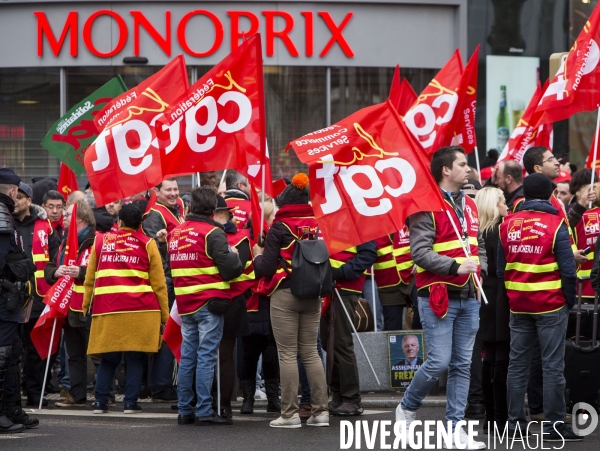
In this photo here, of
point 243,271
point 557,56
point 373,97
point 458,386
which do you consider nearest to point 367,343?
point 243,271

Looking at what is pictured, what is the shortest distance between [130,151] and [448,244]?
144 inches

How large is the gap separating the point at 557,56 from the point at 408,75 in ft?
12.5

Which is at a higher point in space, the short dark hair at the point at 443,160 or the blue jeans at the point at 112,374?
the short dark hair at the point at 443,160

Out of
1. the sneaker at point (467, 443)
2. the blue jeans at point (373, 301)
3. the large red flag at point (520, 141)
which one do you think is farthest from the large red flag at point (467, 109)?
the sneaker at point (467, 443)

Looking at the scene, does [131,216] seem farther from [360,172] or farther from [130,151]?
[360,172]

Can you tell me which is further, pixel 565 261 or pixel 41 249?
pixel 41 249

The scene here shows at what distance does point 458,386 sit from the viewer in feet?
26.7

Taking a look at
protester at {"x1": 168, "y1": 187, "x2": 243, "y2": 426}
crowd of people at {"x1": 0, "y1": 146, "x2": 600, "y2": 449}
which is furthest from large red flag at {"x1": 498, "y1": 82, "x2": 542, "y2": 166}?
protester at {"x1": 168, "y1": 187, "x2": 243, "y2": 426}

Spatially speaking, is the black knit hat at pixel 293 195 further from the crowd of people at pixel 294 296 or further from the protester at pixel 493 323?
the protester at pixel 493 323

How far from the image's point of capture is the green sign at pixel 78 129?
42.0 feet

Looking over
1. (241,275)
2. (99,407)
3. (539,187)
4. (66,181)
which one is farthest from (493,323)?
(66,181)

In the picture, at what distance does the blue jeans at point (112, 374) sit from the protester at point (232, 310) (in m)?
0.82

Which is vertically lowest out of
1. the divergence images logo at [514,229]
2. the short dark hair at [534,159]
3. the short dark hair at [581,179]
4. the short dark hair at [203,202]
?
the divergence images logo at [514,229]

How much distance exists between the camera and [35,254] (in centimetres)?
1150
